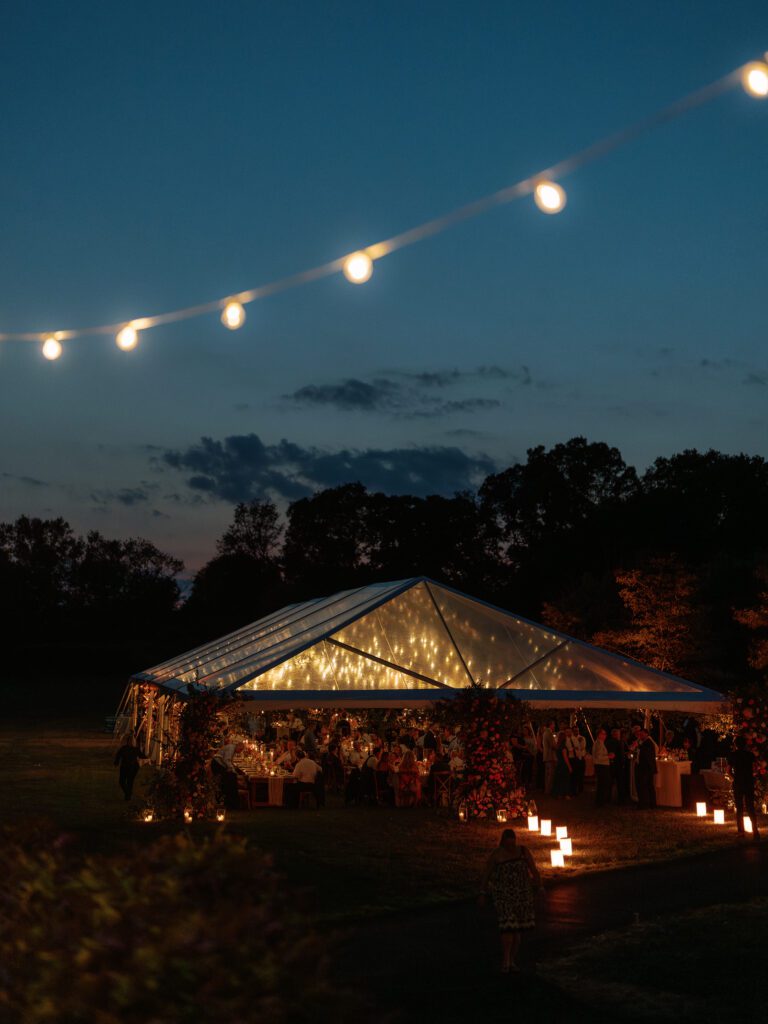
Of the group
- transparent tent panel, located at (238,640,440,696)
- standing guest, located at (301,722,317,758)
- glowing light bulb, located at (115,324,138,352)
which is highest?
glowing light bulb, located at (115,324,138,352)

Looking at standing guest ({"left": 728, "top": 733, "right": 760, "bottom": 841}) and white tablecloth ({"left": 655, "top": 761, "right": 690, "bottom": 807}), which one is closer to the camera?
standing guest ({"left": 728, "top": 733, "right": 760, "bottom": 841})

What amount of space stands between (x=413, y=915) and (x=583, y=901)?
5.53 feet

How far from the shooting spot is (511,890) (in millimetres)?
8117

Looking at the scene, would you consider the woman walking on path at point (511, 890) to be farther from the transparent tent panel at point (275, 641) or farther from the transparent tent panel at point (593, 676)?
the transparent tent panel at point (593, 676)

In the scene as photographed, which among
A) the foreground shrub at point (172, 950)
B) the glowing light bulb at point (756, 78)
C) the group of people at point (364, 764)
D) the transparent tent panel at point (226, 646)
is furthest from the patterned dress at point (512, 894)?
the transparent tent panel at point (226, 646)

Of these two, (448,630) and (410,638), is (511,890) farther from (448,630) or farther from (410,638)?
(448,630)

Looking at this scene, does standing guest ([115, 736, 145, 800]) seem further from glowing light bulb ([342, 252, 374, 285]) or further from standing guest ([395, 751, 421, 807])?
glowing light bulb ([342, 252, 374, 285])

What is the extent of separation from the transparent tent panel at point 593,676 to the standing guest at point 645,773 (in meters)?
1.46

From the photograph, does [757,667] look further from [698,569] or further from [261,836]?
[261,836]

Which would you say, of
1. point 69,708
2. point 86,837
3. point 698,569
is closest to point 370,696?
point 86,837

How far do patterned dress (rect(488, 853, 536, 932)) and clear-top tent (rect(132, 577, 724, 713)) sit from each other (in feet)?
35.5

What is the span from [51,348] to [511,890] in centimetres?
647

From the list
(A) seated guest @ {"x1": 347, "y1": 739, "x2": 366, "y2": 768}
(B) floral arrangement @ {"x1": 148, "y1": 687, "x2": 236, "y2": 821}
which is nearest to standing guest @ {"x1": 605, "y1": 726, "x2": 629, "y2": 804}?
(A) seated guest @ {"x1": 347, "y1": 739, "x2": 366, "y2": 768}

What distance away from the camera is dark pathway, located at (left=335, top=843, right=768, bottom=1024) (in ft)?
23.7
